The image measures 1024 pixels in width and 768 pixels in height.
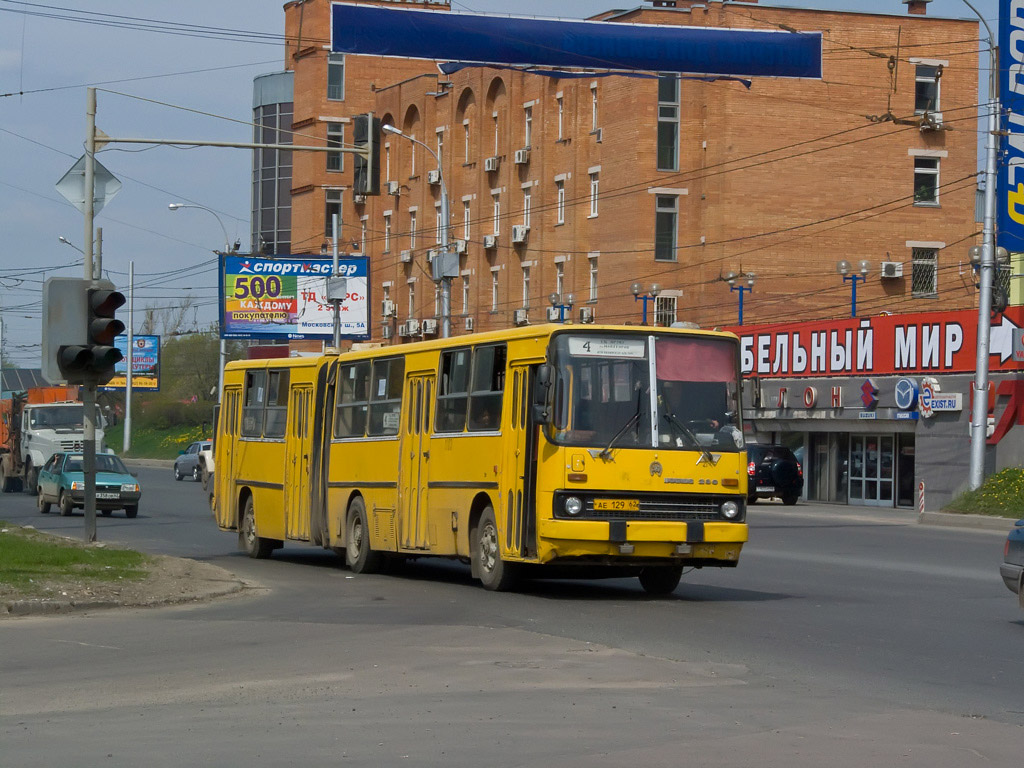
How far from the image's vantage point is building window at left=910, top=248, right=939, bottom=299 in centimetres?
6253

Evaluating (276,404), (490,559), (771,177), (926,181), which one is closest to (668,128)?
(771,177)

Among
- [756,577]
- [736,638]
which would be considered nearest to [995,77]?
[756,577]

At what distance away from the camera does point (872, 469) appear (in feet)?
157

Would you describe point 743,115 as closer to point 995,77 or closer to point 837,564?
point 995,77

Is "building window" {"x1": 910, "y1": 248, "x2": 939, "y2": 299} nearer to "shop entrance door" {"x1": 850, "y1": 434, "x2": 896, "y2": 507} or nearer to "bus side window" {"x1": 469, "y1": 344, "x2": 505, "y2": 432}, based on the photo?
"shop entrance door" {"x1": 850, "y1": 434, "x2": 896, "y2": 507}

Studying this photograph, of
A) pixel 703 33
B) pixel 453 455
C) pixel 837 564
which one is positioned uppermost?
pixel 703 33

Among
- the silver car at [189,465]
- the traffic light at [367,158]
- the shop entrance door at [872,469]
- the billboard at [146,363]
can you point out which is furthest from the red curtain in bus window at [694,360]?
the billboard at [146,363]

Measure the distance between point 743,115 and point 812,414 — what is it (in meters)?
15.4

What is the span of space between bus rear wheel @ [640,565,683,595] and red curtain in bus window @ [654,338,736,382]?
7.26 feet

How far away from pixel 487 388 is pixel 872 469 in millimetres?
32106

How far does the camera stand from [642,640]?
1334 cm

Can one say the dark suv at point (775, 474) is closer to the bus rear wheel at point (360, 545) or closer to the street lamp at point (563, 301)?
the street lamp at point (563, 301)

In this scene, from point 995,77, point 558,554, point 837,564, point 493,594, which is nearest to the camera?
point 558,554

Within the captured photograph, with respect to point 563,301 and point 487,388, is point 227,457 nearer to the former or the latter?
point 487,388
